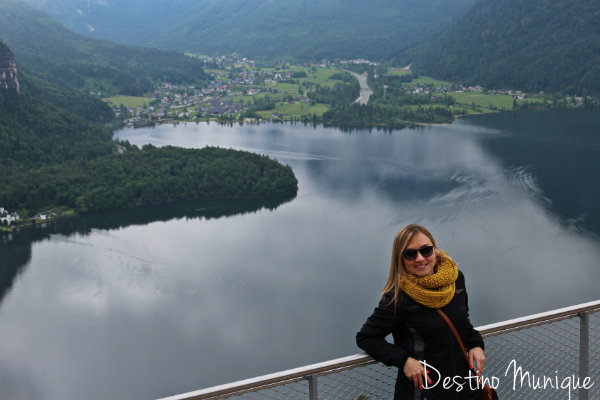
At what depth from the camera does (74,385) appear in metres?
9.39

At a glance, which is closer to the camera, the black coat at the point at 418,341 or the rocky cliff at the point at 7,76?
the black coat at the point at 418,341

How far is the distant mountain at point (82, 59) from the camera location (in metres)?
41.2

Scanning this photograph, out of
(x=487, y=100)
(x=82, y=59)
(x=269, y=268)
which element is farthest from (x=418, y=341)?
(x=82, y=59)

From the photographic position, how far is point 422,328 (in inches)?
65.0

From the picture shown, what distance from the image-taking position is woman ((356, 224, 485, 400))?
1.64m

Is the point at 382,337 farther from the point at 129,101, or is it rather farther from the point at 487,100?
the point at 129,101

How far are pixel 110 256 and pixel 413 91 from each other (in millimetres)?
30875

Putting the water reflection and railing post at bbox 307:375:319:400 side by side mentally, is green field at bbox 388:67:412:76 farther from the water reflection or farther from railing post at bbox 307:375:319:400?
railing post at bbox 307:375:319:400

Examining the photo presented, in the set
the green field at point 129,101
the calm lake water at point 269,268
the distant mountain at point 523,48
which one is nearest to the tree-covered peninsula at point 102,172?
the calm lake water at point 269,268

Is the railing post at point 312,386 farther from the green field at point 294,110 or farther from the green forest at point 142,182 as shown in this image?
the green field at point 294,110

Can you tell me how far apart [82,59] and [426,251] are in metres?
51.5

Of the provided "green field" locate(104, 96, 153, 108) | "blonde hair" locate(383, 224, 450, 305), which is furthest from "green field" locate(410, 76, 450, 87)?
"blonde hair" locate(383, 224, 450, 305)

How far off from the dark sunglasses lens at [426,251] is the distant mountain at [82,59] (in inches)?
1499

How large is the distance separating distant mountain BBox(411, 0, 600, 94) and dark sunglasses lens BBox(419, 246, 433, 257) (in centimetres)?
4233
